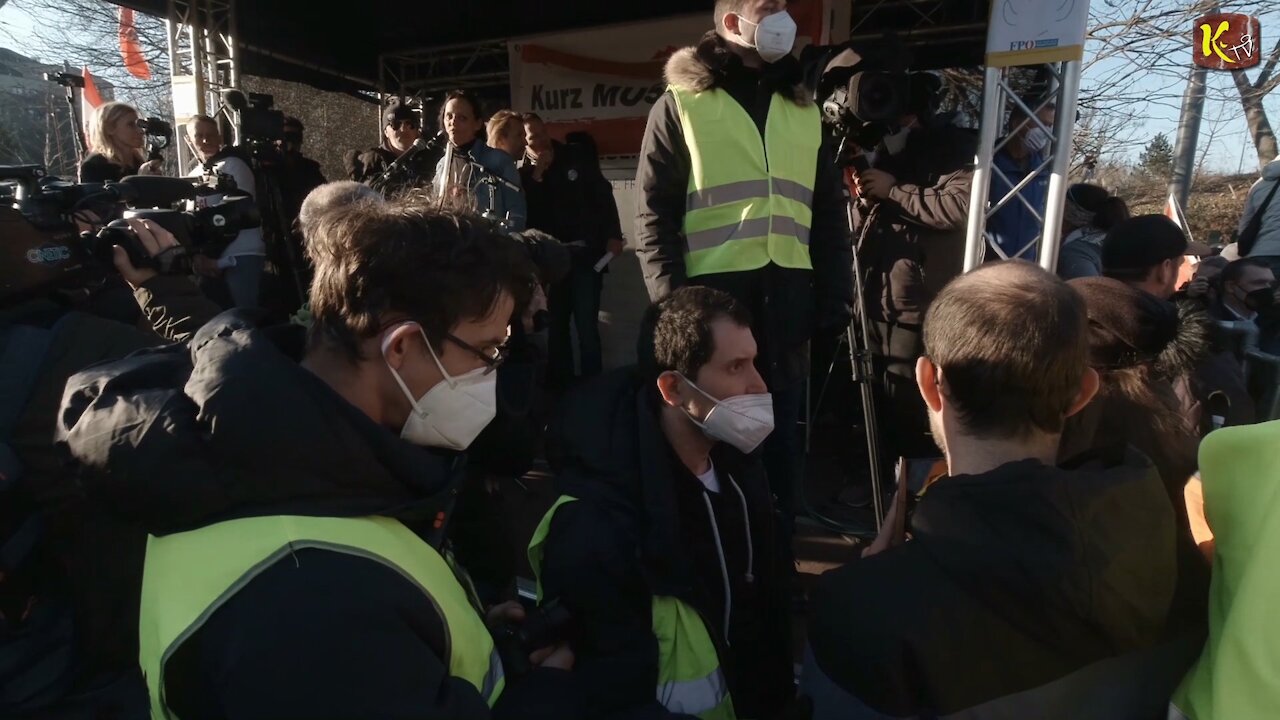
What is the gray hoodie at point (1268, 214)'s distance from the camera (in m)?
4.12

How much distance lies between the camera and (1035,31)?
3.53m

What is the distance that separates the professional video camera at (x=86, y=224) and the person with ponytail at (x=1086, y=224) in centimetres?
379

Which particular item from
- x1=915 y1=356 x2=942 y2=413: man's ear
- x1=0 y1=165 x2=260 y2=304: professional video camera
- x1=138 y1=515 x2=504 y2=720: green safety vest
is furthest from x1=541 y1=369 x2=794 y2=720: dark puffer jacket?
x1=0 y1=165 x2=260 y2=304: professional video camera

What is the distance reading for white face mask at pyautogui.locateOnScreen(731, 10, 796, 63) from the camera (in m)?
2.64

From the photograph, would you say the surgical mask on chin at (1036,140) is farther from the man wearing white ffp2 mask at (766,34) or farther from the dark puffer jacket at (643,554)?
the dark puffer jacket at (643,554)

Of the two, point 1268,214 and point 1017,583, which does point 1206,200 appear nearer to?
point 1268,214

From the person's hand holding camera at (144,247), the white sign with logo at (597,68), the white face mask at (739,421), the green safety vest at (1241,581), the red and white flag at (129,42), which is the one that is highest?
the red and white flag at (129,42)

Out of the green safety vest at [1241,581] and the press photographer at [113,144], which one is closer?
the green safety vest at [1241,581]

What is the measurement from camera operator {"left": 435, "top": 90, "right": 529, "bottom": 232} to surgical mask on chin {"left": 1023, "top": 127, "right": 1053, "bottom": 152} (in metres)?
2.58

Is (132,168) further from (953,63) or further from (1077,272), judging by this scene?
(953,63)

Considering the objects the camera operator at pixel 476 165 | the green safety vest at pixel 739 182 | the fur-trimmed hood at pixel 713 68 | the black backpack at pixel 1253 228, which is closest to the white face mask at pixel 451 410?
the green safety vest at pixel 739 182

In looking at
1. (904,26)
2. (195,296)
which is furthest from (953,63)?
(195,296)

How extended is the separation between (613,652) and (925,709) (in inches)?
29.0

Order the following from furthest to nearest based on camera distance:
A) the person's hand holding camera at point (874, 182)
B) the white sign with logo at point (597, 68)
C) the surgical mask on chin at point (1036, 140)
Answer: the white sign with logo at point (597, 68) < the surgical mask on chin at point (1036, 140) < the person's hand holding camera at point (874, 182)
